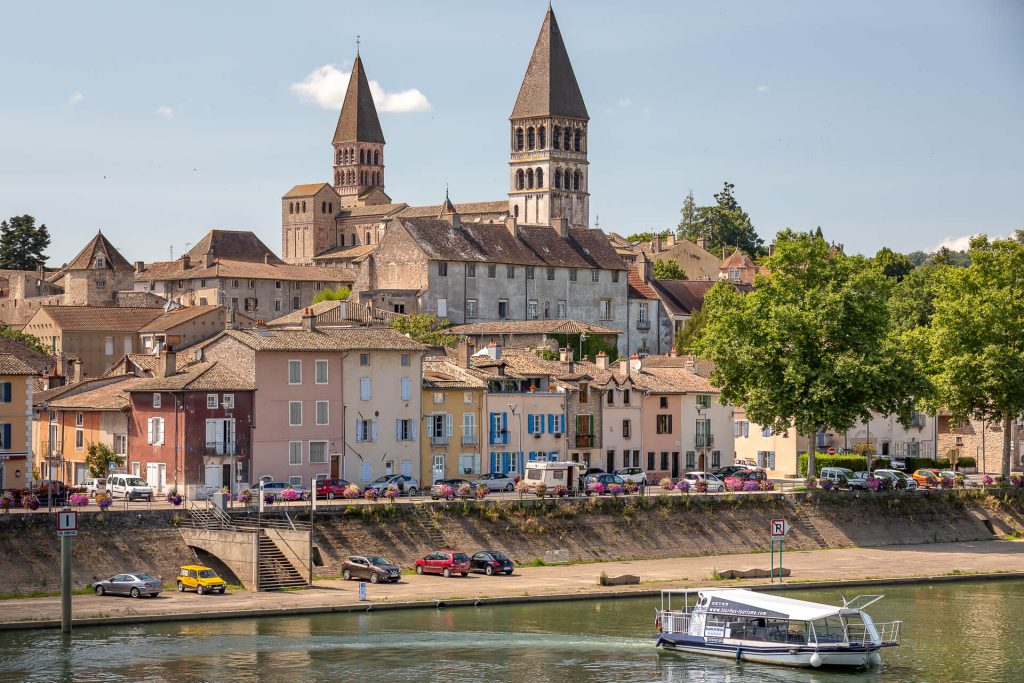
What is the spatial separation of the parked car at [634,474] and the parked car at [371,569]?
2307cm

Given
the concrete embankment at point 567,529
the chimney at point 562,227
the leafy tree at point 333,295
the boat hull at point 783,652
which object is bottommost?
the boat hull at point 783,652

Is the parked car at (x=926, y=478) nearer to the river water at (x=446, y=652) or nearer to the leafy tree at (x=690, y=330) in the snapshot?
the river water at (x=446, y=652)

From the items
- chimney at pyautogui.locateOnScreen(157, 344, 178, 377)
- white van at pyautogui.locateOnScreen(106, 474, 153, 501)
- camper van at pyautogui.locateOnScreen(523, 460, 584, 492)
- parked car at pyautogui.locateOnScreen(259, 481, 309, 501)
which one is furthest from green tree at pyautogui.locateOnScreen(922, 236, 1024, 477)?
white van at pyautogui.locateOnScreen(106, 474, 153, 501)

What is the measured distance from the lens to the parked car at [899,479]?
318ft

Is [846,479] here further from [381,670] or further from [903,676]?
[381,670]

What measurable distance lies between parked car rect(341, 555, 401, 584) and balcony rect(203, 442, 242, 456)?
1227 cm

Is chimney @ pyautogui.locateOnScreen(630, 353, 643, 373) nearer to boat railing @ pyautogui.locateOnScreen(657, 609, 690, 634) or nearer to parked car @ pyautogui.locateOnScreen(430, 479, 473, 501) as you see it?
parked car @ pyautogui.locateOnScreen(430, 479, 473, 501)

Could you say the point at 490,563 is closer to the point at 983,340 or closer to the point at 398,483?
the point at 398,483

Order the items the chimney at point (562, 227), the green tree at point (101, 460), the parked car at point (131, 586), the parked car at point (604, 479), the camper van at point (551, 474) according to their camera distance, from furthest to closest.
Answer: the chimney at point (562, 227) < the parked car at point (604, 479) < the camper van at point (551, 474) < the green tree at point (101, 460) < the parked car at point (131, 586)

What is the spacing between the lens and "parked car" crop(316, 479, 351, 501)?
81.1 metres

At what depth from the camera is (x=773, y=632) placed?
202ft

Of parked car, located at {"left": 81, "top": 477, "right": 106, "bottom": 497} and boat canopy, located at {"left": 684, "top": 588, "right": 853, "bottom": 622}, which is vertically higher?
parked car, located at {"left": 81, "top": 477, "right": 106, "bottom": 497}

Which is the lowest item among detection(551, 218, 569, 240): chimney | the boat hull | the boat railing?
the boat hull

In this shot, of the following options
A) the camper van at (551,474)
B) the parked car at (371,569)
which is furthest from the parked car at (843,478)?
the parked car at (371,569)
